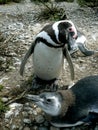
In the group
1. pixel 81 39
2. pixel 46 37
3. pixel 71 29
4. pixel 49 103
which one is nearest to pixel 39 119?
pixel 49 103

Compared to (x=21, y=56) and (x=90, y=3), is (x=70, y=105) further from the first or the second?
(x=90, y=3)

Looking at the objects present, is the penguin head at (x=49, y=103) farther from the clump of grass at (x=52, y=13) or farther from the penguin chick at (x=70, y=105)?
the clump of grass at (x=52, y=13)

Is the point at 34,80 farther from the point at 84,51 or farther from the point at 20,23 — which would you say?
the point at 20,23

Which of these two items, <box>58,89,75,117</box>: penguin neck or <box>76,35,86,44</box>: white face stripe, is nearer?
<box>58,89,75,117</box>: penguin neck

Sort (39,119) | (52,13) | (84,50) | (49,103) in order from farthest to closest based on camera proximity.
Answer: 1. (52,13)
2. (84,50)
3. (39,119)
4. (49,103)

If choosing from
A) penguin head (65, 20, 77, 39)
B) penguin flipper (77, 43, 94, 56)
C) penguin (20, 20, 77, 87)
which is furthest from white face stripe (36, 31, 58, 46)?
penguin flipper (77, 43, 94, 56)

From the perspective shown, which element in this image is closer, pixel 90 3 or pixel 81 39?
pixel 81 39

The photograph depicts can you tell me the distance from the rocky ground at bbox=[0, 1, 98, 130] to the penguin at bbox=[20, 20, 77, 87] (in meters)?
0.22

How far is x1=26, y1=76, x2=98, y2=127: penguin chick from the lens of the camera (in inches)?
127

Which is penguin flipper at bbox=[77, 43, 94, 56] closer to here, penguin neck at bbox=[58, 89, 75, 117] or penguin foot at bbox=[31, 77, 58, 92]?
penguin foot at bbox=[31, 77, 58, 92]

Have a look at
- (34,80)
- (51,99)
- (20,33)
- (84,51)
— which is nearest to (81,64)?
(84,51)

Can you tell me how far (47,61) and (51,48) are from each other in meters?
0.15

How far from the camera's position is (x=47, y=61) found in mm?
3754

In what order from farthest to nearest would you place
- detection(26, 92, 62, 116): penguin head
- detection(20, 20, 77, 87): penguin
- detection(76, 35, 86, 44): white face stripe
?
detection(76, 35, 86, 44): white face stripe < detection(20, 20, 77, 87): penguin < detection(26, 92, 62, 116): penguin head
